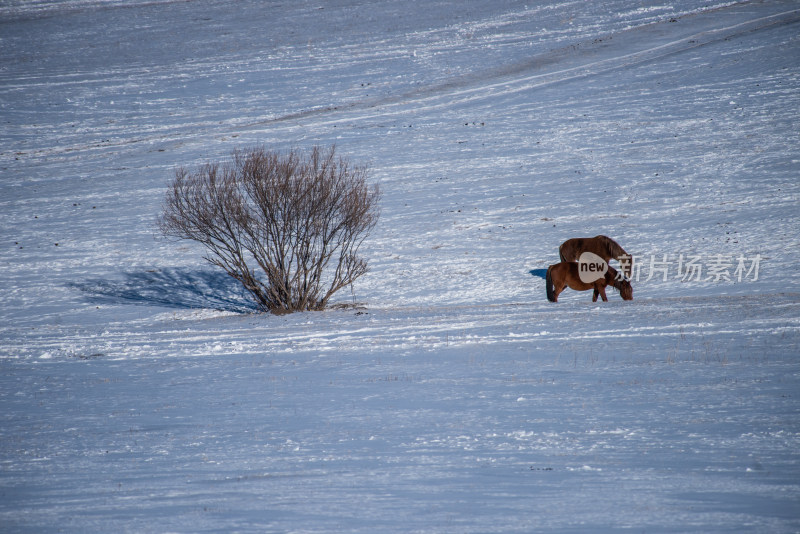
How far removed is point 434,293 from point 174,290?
7478 mm

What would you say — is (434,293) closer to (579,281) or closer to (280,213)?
(579,281)

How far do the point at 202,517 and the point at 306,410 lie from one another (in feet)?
10.6

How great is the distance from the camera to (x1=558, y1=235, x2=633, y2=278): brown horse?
1683cm

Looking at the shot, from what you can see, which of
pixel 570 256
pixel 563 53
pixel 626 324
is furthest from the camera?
pixel 563 53

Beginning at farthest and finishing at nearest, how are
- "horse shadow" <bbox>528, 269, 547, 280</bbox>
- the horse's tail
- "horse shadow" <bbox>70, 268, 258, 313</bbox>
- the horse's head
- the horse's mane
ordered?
"horse shadow" <bbox>70, 268, 258, 313</bbox>, "horse shadow" <bbox>528, 269, 547, 280</bbox>, the horse's mane, the horse's tail, the horse's head

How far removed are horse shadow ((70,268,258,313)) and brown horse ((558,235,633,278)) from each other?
8.10 metres

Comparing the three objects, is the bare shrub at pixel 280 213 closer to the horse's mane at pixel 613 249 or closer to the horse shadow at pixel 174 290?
the horse shadow at pixel 174 290

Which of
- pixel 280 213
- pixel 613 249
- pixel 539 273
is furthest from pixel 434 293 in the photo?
pixel 613 249

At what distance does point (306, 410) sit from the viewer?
31.6 feet

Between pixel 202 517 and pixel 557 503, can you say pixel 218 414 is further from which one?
pixel 557 503

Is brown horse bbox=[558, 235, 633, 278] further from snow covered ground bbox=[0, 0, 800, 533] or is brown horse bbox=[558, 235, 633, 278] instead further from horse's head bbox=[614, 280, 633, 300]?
snow covered ground bbox=[0, 0, 800, 533]

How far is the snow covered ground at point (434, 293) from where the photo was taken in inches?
277

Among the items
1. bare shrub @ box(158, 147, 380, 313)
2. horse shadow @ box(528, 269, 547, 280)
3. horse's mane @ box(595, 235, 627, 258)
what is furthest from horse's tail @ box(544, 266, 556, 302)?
bare shrub @ box(158, 147, 380, 313)

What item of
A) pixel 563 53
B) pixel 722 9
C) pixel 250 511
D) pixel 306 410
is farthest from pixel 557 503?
pixel 722 9
